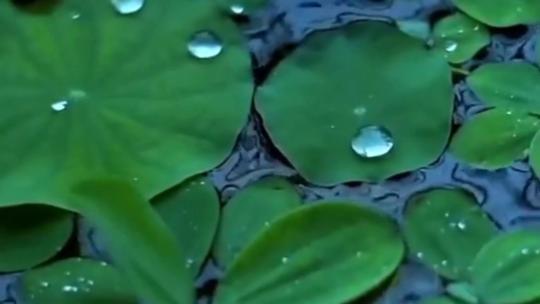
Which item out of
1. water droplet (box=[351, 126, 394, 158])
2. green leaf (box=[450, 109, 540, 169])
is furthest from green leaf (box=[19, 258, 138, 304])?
green leaf (box=[450, 109, 540, 169])

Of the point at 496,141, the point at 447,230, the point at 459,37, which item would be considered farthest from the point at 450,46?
the point at 447,230

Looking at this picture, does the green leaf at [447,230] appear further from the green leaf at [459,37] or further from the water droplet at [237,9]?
the water droplet at [237,9]

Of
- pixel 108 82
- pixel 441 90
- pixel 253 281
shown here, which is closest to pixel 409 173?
pixel 441 90

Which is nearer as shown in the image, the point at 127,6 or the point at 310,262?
the point at 310,262

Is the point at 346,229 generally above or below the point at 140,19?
below

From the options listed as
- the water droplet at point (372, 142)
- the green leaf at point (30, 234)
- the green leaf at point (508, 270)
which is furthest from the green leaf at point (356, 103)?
the green leaf at point (30, 234)

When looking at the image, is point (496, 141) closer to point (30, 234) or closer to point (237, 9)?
point (237, 9)

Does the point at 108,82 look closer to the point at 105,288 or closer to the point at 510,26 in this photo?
the point at 105,288
